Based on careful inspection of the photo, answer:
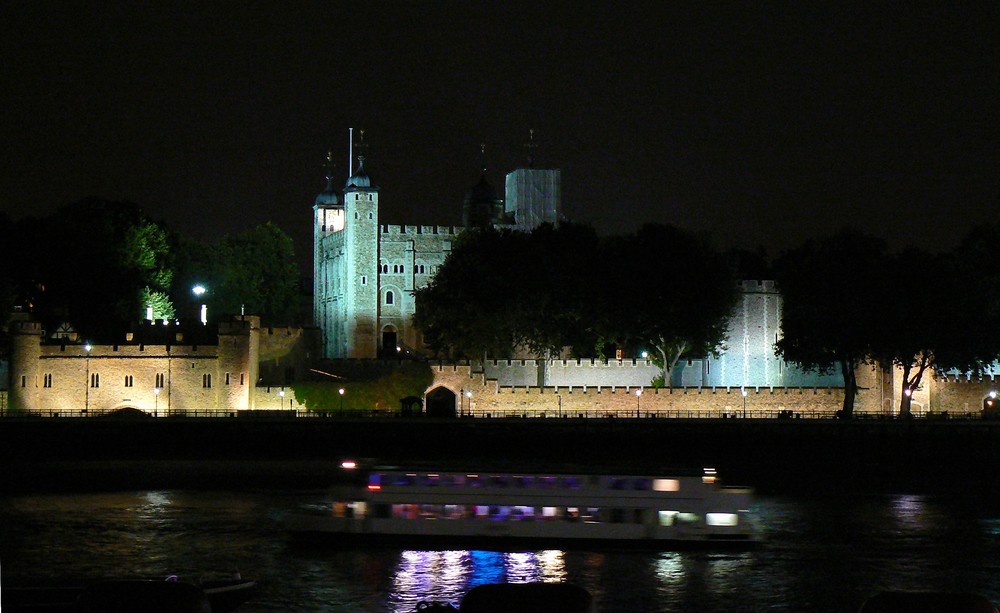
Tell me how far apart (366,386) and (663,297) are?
13.7 metres

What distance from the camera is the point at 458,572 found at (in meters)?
30.8

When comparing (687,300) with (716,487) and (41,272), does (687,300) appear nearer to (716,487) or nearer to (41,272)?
(41,272)

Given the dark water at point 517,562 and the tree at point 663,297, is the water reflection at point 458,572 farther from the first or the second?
the tree at point 663,297

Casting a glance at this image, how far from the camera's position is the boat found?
34.0m

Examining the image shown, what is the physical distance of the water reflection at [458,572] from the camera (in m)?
28.4

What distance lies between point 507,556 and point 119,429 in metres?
24.6

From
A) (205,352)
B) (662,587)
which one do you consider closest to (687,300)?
(205,352)

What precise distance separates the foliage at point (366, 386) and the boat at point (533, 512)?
25480mm

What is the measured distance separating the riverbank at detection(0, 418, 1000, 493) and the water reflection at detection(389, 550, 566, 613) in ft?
54.4

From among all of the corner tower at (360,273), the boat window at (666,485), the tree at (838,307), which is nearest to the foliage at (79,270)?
the corner tower at (360,273)

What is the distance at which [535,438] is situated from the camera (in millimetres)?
54844

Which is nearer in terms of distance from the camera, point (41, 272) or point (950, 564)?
point (950, 564)

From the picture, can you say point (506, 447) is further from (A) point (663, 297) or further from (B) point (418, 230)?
(B) point (418, 230)

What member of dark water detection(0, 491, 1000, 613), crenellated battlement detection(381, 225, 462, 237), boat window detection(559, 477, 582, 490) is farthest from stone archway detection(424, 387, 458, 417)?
boat window detection(559, 477, 582, 490)
